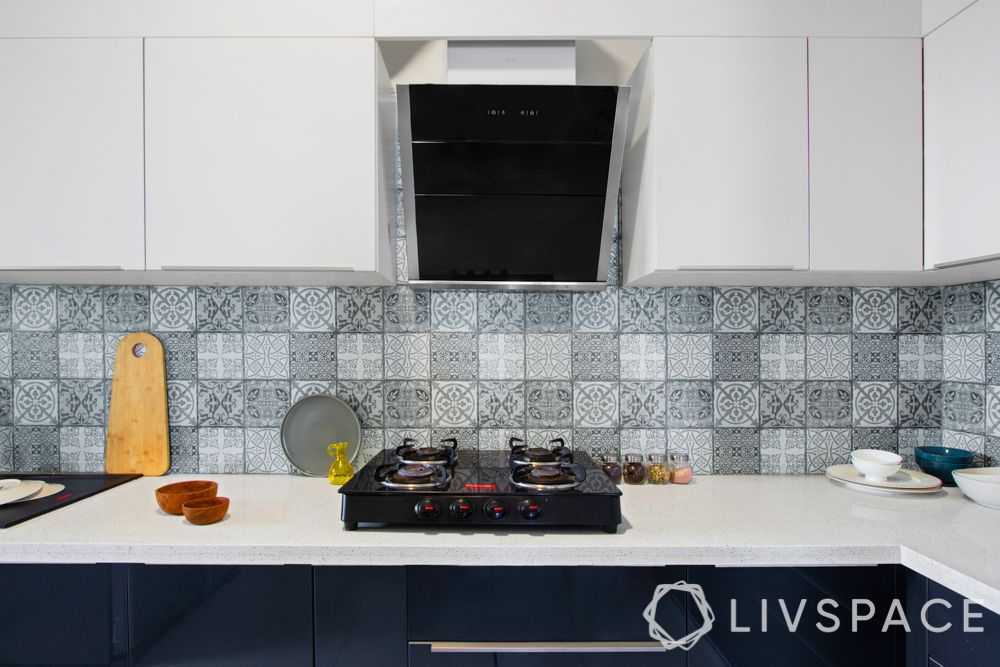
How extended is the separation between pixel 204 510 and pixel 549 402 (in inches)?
42.7

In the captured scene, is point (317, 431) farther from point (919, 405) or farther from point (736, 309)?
point (919, 405)

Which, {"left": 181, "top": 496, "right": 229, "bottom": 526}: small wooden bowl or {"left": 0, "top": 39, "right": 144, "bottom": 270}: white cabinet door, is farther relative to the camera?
{"left": 0, "top": 39, "right": 144, "bottom": 270}: white cabinet door

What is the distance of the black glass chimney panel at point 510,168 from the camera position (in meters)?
1.62

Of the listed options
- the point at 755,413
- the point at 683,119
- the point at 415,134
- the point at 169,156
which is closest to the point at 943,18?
the point at 683,119

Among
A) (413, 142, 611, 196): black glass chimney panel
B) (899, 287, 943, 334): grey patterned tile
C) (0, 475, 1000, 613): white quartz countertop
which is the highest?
(413, 142, 611, 196): black glass chimney panel

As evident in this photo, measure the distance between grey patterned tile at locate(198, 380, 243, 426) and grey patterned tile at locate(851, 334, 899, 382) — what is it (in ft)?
7.05

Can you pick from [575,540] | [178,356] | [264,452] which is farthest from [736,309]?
[178,356]

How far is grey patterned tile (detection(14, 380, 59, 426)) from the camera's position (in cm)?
200

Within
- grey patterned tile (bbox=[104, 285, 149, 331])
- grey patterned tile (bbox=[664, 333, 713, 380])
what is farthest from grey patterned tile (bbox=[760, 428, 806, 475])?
grey patterned tile (bbox=[104, 285, 149, 331])

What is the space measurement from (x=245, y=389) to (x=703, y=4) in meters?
1.88

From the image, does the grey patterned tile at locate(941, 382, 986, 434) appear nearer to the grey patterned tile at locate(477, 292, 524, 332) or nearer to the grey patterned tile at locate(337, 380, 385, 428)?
the grey patterned tile at locate(477, 292, 524, 332)

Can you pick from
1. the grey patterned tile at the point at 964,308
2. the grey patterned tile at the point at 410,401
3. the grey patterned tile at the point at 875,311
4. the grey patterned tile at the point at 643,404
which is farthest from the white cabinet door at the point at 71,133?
the grey patterned tile at the point at 964,308

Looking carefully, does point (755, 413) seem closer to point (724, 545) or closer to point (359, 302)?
point (724, 545)

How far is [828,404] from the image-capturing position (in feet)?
6.46
